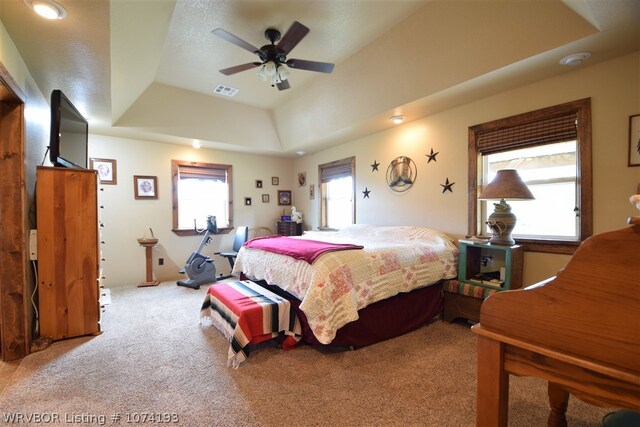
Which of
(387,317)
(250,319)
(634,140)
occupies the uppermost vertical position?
(634,140)

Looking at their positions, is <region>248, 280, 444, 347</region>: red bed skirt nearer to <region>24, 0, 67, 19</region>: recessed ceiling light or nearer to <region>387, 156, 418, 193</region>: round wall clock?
<region>387, 156, 418, 193</region>: round wall clock

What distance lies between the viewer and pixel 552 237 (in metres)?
2.75

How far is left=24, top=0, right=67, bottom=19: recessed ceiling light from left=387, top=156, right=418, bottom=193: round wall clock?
11.9ft

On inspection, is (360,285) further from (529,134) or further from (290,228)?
(290,228)


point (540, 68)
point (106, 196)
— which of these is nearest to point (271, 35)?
Answer: point (540, 68)

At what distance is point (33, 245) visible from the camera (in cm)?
239

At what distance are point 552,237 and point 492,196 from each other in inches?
30.5

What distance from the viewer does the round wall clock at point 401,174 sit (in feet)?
12.9

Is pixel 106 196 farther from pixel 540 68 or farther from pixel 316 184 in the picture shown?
pixel 540 68

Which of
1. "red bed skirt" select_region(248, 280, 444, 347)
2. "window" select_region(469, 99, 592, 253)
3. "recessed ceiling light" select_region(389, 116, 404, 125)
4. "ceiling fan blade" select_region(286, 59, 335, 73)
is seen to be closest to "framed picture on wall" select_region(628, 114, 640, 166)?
"window" select_region(469, 99, 592, 253)

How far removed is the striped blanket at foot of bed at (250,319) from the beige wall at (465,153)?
2.30m

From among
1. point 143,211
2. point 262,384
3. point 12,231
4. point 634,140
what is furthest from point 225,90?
point 634,140

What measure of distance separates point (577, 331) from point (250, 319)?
197cm

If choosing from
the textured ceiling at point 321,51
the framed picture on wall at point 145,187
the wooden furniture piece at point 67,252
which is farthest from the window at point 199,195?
the wooden furniture piece at point 67,252
